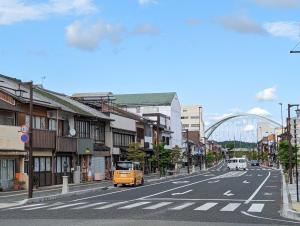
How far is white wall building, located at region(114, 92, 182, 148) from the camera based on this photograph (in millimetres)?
121812

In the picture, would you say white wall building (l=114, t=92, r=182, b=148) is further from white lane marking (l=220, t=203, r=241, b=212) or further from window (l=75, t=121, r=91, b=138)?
white lane marking (l=220, t=203, r=241, b=212)

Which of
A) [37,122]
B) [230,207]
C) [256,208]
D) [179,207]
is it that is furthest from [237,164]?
[179,207]

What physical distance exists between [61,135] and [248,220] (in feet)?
110

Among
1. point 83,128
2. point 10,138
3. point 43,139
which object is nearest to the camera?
point 10,138

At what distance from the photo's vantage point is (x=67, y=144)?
5097 cm

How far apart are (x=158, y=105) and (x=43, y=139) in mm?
78279

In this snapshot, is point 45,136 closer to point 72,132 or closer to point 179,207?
point 72,132

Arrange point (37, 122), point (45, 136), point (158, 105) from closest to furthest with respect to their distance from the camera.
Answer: point (45, 136)
point (37, 122)
point (158, 105)

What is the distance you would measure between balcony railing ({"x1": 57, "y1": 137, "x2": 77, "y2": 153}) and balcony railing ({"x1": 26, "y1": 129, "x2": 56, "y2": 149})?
3.79 ft

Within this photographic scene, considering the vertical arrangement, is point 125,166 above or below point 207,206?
above

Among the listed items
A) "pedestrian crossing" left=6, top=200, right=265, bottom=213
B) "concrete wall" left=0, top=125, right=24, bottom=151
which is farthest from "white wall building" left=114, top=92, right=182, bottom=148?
"pedestrian crossing" left=6, top=200, right=265, bottom=213

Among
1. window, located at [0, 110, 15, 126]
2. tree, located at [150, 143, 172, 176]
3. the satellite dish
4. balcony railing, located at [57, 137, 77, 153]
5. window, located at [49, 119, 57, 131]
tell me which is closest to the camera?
window, located at [0, 110, 15, 126]

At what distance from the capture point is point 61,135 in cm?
5097

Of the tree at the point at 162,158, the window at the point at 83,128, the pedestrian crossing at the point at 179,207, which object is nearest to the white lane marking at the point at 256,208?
the pedestrian crossing at the point at 179,207
